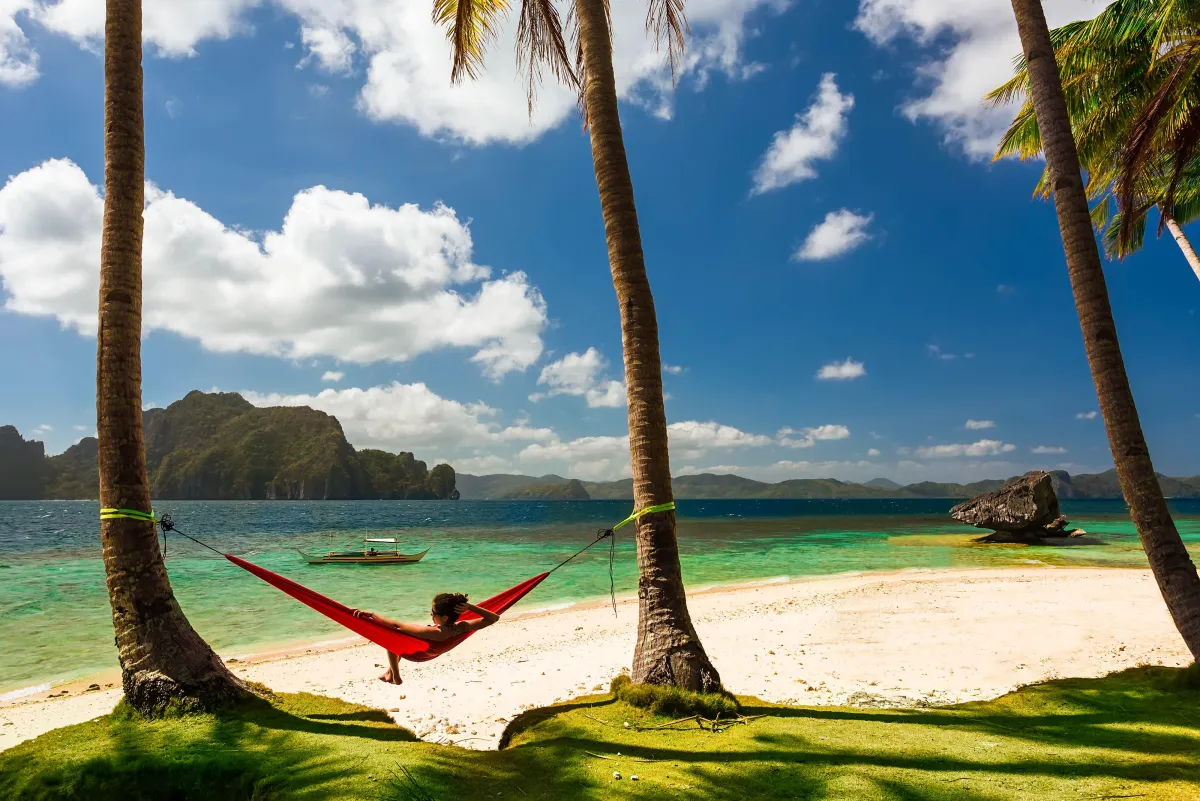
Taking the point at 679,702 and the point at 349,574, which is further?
the point at 349,574

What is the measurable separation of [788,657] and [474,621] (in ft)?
12.9

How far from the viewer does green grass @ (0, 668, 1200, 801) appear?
271 cm

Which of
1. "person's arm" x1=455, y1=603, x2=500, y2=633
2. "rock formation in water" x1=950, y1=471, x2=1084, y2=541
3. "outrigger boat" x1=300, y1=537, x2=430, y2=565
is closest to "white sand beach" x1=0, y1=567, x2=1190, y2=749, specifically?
"person's arm" x1=455, y1=603, x2=500, y2=633

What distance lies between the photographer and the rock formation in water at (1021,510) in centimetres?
2122

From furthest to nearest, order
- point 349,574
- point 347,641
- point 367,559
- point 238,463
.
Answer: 1. point 238,463
2. point 367,559
3. point 349,574
4. point 347,641

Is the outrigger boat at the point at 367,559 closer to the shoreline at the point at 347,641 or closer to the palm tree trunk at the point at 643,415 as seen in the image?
the shoreline at the point at 347,641

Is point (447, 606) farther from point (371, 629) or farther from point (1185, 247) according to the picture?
point (1185, 247)

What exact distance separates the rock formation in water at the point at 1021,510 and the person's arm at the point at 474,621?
73.4 ft

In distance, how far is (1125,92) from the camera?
7488 millimetres

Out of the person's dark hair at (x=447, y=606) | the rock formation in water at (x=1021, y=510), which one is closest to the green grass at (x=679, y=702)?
the person's dark hair at (x=447, y=606)

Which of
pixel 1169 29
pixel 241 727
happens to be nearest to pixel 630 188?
pixel 241 727

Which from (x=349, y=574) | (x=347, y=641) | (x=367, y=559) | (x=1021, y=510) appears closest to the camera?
(x=347, y=641)

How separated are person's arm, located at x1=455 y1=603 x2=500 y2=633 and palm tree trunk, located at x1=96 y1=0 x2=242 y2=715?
1.40m

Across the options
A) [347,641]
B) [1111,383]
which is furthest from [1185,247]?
[347,641]
